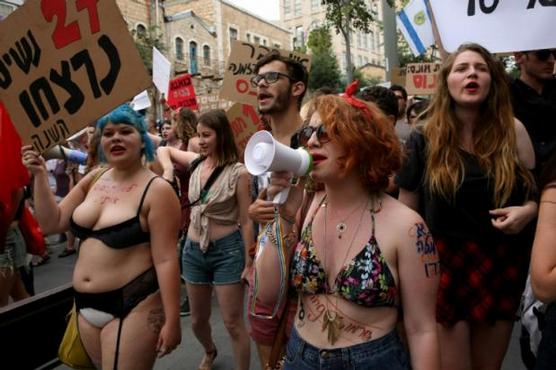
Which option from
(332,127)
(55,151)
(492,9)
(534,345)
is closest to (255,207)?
(332,127)

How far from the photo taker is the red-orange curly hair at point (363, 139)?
61.8 inches

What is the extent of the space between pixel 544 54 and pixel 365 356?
219cm

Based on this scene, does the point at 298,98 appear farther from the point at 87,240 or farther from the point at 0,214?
the point at 0,214

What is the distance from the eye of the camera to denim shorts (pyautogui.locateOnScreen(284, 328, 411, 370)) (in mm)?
1505

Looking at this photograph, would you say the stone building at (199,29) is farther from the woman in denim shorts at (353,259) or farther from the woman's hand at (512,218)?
A: the woman in denim shorts at (353,259)

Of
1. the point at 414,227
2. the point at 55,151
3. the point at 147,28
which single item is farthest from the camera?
the point at 147,28

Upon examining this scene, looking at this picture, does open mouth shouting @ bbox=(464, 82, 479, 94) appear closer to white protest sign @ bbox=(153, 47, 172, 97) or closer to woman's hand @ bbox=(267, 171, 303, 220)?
woman's hand @ bbox=(267, 171, 303, 220)

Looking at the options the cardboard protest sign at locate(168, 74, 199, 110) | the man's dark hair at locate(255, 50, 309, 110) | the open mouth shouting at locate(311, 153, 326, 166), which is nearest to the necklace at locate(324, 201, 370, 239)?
the open mouth shouting at locate(311, 153, 326, 166)

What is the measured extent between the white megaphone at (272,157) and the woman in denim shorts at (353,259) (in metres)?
0.08

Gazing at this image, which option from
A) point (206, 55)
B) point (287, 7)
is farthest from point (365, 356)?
point (287, 7)

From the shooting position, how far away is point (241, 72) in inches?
189

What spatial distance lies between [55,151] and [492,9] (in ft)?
8.15

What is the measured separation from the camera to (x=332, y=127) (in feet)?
5.14

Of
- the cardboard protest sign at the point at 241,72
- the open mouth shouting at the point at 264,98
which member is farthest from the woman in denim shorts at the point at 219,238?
the cardboard protest sign at the point at 241,72
